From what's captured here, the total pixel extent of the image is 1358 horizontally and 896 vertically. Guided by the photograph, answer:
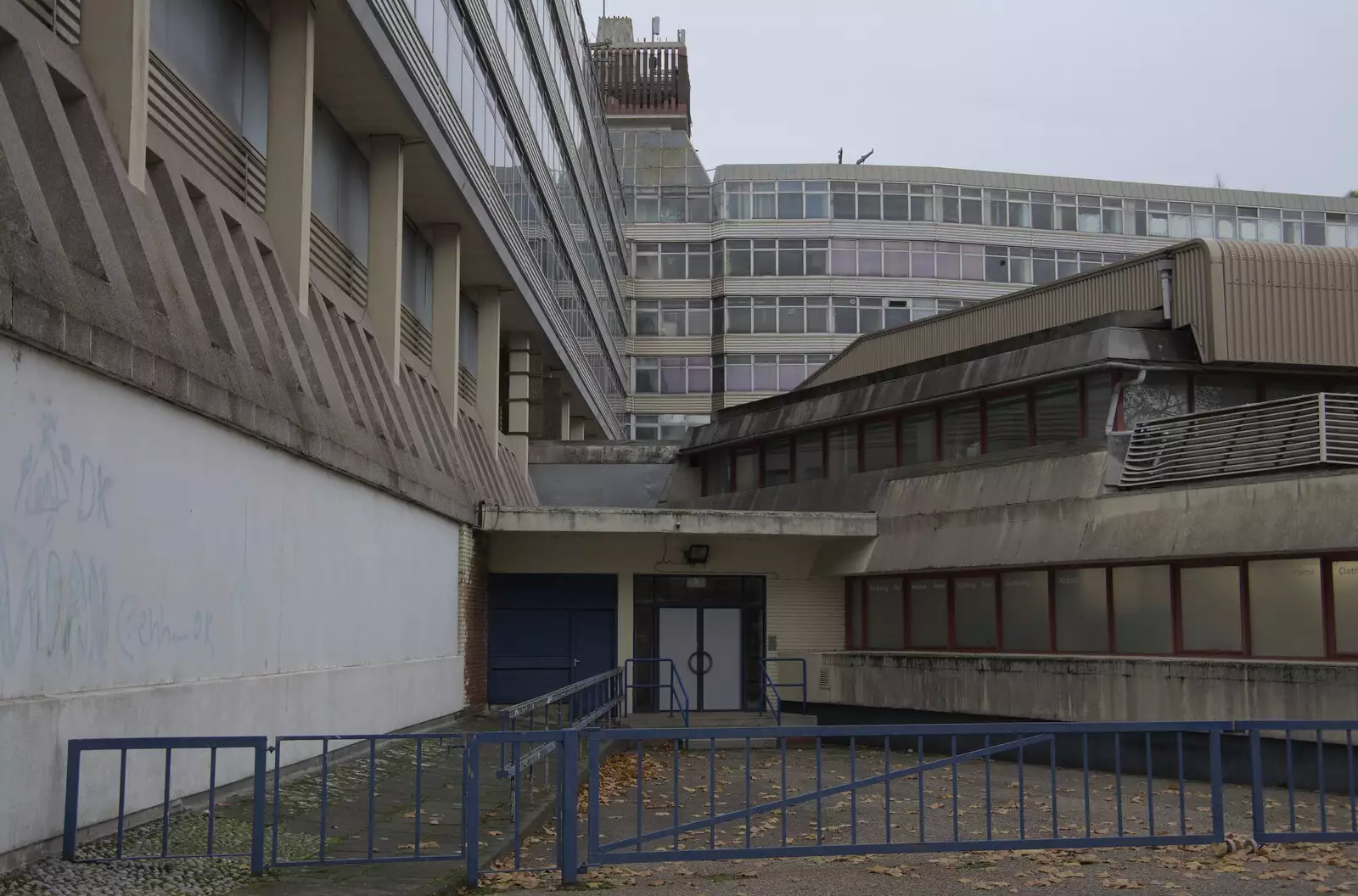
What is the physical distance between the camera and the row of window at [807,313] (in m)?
58.8

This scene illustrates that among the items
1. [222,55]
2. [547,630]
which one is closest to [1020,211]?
[547,630]

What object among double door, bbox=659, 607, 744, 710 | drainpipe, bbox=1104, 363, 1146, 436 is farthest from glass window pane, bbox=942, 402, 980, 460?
double door, bbox=659, 607, 744, 710

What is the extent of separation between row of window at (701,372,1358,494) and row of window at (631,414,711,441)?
27.6m

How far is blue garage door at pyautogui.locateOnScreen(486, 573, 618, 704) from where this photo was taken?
29.4 meters

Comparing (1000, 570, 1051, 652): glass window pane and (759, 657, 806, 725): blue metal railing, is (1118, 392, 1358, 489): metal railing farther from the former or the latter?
(759, 657, 806, 725): blue metal railing

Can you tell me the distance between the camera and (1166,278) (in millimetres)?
25000

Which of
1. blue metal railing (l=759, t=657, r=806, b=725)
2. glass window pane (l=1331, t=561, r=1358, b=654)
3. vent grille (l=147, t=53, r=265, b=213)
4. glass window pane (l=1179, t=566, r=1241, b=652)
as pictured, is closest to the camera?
vent grille (l=147, t=53, r=265, b=213)

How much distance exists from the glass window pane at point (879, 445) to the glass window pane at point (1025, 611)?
15.3 feet

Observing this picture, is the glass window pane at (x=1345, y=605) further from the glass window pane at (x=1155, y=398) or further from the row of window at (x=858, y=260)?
the row of window at (x=858, y=260)

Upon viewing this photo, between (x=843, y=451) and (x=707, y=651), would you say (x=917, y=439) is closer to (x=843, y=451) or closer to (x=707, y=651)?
(x=843, y=451)

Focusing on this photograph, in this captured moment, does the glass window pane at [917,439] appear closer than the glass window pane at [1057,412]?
No

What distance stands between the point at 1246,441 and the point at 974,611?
6308 mm

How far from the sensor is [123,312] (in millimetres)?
10586

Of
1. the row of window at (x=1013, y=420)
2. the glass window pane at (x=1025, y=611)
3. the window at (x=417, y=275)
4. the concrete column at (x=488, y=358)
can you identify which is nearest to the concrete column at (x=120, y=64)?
the window at (x=417, y=275)
